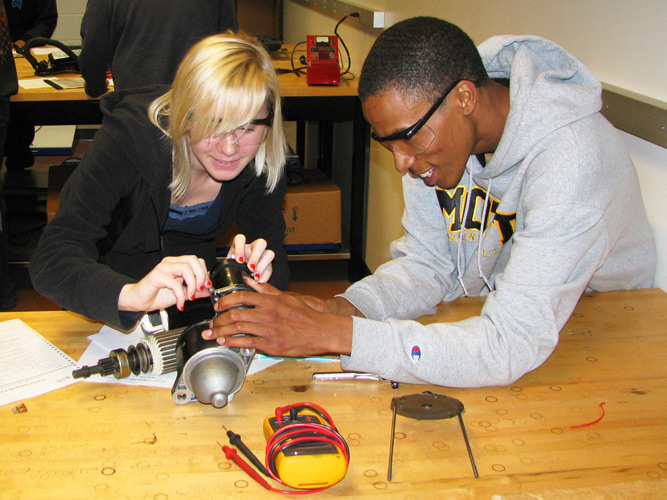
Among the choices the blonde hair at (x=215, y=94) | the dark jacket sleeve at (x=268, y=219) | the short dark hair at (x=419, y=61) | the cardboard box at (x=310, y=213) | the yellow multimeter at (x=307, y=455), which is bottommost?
the cardboard box at (x=310, y=213)

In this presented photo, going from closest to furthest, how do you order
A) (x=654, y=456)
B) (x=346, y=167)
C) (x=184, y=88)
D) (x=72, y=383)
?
(x=654, y=456), (x=72, y=383), (x=184, y=88), (x=346, y=167)

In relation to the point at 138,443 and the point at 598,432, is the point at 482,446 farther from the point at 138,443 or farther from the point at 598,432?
Answer: the point at 138,443

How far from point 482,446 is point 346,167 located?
9.75 feet

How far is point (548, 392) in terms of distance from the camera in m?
1.10

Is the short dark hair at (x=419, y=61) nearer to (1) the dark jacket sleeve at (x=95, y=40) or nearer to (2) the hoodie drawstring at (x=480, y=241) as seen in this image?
(2) the hoodie drawstring at (x=480, y=241)

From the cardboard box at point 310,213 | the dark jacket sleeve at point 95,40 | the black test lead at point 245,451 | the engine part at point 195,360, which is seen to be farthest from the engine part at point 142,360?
the cardboard box at point 310,213

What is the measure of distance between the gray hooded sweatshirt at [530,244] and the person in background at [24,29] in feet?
9.47

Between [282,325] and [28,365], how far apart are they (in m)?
0.47

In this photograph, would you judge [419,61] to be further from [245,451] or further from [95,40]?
[95,40]

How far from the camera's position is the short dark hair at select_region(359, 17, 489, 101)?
114cm

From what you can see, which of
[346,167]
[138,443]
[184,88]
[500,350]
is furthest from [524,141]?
[346,167]

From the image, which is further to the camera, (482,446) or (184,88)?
(184,88)

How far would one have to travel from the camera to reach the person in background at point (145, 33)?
2357 mm

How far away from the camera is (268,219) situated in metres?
1.78
